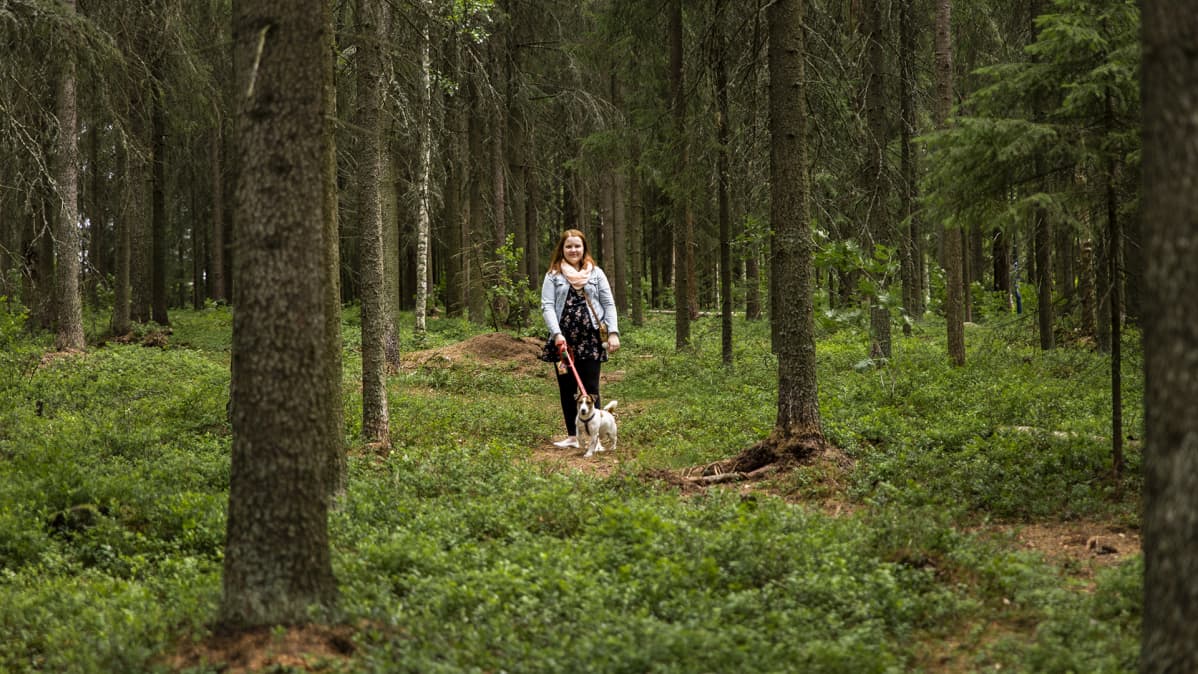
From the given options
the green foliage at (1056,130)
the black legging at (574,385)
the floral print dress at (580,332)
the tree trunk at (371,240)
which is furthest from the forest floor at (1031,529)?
the green foliage at (1056,130)

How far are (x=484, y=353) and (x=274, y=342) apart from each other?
13.4 metres

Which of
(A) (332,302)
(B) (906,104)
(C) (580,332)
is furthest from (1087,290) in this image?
(A) (332,302)

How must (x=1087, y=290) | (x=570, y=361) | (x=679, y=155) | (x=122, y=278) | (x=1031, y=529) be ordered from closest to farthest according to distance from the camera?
(x=1031, y=529)
(x=570, y=361)
(x=1087, y=290)
(x=679, y=155)
(x=122, y=278)

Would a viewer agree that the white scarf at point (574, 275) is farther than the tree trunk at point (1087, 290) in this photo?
No

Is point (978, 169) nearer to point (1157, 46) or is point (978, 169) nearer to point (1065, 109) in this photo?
point (1065, 109)

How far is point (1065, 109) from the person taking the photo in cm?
714

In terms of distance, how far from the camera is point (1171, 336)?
3.27 metres

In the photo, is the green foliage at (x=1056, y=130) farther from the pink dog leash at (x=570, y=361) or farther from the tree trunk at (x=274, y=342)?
the tree trunk at (x=274, y=342)

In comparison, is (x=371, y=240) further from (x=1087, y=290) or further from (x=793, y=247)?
(x=1087, y=290)

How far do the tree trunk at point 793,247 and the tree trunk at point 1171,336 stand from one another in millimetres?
5095

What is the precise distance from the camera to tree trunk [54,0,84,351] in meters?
15.4

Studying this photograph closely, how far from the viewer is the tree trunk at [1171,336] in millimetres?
3229

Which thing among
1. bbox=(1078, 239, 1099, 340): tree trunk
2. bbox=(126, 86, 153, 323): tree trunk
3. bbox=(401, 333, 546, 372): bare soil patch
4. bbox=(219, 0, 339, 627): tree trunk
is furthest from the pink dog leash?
bbox=(126, 86, 153, 323): tree trunk

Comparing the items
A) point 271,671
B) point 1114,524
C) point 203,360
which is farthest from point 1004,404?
point 203,360
